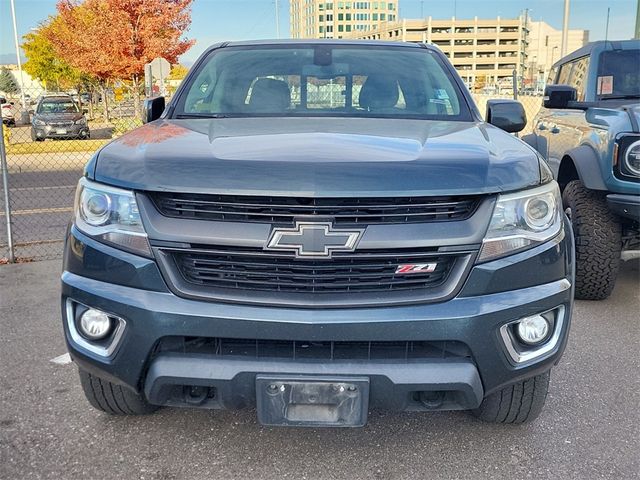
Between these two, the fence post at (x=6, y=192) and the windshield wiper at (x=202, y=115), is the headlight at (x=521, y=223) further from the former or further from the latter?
the fence post at (x=6, y=192)

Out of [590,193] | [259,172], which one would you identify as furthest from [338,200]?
[590,193]

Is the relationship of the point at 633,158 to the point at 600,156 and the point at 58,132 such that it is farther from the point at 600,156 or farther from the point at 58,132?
the point at 58,132

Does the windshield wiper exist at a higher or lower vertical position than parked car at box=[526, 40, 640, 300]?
higher

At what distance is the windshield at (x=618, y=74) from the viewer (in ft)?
17.5

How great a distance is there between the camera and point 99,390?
2.67 m

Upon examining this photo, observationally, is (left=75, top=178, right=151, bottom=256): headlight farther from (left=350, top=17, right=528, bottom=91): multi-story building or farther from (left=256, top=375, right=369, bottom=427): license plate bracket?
(left=350, top=17, right=528, bottom=91): multi-story building

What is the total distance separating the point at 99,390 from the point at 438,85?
2.38m

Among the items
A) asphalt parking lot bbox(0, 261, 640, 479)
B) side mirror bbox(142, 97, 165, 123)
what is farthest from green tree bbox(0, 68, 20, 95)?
asphalt parking lot bbox(0, 261, 640, 479)

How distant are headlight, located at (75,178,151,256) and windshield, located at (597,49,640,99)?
4.48 m

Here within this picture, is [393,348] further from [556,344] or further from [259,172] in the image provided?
[259,172]

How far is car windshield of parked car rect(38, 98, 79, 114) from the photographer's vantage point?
70.1 ft

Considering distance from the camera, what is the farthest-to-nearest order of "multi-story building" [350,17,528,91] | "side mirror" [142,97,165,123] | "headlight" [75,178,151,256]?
1. "multi-story building" [350,17,528,91]
2. "side mirror" [142,97,165,123]
3. "headlight" [75,178,151,256]

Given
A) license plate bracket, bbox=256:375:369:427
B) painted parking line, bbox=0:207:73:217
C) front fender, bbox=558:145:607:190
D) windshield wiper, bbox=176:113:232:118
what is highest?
windshield wiper, bbox=176:113:232:118

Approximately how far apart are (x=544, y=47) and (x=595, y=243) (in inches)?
2521
